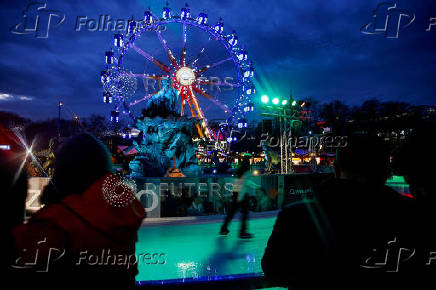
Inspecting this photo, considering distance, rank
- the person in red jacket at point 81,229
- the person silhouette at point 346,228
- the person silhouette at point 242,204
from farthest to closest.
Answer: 1. the person silhouette at point 242,204
2. the person silhouette at point 346,228
3. the person in red jacket at point 81,229

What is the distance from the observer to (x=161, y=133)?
15516 mm

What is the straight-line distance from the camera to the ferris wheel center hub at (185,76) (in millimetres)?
16750

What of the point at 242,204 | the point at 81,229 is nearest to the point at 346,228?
the point at 81,229

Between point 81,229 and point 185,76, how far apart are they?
16395mm

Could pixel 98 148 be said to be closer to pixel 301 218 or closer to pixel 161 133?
pixel 301 218

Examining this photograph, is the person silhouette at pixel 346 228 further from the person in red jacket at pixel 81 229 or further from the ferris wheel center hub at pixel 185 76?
the ferris wheel center hub at pixel 185 76

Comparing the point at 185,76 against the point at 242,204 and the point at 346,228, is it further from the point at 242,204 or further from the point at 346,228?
the point at 346,228

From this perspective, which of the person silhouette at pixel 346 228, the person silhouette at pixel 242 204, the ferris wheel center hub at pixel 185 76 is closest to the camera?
the person silhouette at pixel 346 228

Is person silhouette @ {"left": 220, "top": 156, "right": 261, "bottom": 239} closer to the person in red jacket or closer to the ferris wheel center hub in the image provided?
Answer: the person in red jacket

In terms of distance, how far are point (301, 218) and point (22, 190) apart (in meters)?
1.33

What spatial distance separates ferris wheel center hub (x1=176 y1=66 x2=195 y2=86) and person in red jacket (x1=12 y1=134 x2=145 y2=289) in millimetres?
15980

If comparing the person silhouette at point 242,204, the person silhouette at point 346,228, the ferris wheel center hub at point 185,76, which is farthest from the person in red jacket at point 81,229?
the ferris wheel center hub at point 185,76

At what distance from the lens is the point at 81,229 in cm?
114

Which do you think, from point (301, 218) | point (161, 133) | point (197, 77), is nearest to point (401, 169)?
point (301, 218)
